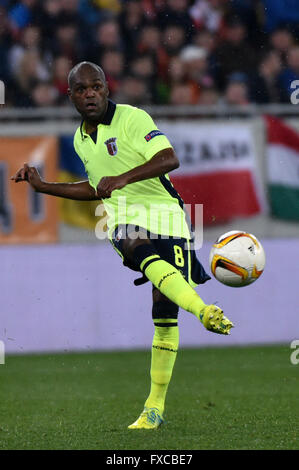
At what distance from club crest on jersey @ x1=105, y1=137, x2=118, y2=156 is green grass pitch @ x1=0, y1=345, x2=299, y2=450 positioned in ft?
5.31

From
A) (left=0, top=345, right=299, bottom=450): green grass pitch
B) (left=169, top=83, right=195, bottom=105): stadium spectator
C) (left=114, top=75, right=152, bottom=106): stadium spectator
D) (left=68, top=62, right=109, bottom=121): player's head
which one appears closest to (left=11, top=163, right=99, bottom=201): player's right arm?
(left=68, top=62, right=109, bottom=121): player's head

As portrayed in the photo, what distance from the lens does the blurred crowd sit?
440 inches

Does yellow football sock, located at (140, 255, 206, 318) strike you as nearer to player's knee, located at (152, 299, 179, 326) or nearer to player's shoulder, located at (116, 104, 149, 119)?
player's knee, located at (152, 299, 179, 326)

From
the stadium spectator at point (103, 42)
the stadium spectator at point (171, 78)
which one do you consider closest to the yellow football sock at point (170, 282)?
the stadium spectator at point (171, 78)

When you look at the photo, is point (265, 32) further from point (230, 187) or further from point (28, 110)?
point (28, 110)

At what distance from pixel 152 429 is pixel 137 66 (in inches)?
243

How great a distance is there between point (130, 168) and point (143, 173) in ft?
1.16

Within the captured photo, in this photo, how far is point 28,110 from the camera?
425 inches

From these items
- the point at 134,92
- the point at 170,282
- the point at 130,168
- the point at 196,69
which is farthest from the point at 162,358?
the point at 196,69

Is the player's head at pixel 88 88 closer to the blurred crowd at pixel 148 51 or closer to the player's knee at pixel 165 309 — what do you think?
the player's knee at pixel 165 309

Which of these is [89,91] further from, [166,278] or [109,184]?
[166,278]

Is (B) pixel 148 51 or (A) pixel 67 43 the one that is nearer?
(A) pixel 67 43

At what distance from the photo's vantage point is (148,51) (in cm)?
1145

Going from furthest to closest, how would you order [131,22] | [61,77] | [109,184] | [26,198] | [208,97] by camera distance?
[131,22], [208,97], [61,77], [26,198], [109,184]
